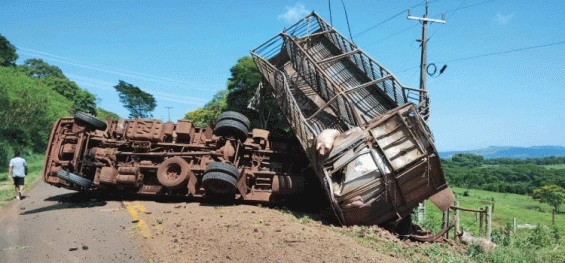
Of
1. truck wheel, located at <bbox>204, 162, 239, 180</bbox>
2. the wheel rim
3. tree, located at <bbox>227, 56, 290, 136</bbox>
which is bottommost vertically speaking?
the wheel rim

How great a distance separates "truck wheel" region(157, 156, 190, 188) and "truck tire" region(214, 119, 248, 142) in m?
1.20

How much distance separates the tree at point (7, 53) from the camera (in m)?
58.4

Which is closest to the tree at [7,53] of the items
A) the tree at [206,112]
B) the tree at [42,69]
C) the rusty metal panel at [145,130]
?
the tree at [42,69]

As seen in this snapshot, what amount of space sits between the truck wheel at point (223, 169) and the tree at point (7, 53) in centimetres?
6106

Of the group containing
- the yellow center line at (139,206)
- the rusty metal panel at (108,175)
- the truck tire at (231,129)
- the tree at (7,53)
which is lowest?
the yellow center line at (139,206)

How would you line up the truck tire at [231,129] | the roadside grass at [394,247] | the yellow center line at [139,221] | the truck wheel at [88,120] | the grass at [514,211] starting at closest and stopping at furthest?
the yellow center line at [139,221] < the roadside grass at [394,247] < the truck wheel at [88,120] < the truck tire at [231,129] < the grass at [514,211]

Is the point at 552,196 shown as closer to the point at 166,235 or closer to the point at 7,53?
the point at 166,235

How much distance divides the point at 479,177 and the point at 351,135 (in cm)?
9410

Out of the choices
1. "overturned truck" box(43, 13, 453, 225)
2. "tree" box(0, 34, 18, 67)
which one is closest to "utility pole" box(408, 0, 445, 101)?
"overturned truck" box(43, 13, 453, 225)

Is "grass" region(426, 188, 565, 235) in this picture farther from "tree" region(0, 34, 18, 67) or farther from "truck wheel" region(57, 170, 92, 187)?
"tree" region(0, 34, 18, 67)

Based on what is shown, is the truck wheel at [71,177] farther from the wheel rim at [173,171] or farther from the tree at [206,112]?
the tree at [206,112]

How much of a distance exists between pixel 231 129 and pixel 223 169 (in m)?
1.29

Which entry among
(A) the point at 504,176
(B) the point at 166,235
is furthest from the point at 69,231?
(A) the point at 504,176

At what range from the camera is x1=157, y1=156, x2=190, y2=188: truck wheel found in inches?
384
